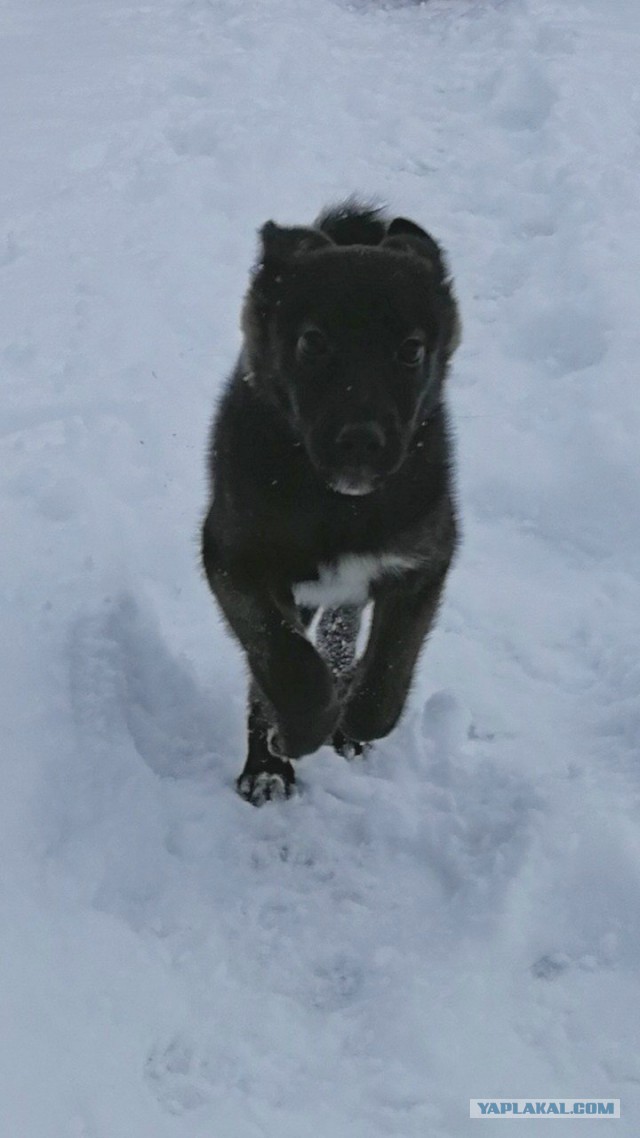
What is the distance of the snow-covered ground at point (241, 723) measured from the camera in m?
2.76

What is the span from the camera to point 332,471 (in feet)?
9.26

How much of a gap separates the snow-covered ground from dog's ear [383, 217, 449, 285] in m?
1.46

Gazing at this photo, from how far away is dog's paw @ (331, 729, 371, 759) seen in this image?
12.6ft

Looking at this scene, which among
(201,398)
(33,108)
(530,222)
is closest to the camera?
(201,398)

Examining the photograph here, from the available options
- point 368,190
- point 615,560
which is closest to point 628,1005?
point 615,560

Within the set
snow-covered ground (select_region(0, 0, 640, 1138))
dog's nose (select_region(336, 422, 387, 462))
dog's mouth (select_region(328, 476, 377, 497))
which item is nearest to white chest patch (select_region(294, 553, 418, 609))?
dog's mouth (select_region(328, 476, 377, 497))

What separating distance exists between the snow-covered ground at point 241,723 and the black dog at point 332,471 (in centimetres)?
41

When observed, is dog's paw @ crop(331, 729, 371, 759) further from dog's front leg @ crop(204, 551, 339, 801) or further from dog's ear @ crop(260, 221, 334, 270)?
dog's ear @ crop(260, 221, 334, 270)

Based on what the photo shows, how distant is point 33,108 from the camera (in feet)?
29.5

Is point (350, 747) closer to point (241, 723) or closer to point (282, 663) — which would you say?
point (241, 723)

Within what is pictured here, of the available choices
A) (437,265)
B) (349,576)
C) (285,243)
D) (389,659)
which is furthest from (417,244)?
(389,659)

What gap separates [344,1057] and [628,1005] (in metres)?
0.70

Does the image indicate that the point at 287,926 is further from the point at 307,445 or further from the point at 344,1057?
the point at 307,445

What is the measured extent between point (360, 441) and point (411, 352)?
1.06 feet
